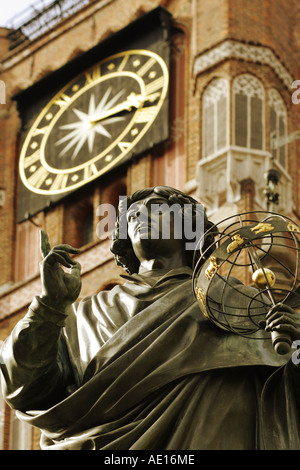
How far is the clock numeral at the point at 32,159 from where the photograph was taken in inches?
1148

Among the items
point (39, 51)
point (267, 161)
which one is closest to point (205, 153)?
point (267, 161)

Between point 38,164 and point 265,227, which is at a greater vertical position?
point 38,164

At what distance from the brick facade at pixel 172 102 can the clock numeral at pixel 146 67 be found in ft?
1.18

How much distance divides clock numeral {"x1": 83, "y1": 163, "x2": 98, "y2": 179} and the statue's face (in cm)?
2303

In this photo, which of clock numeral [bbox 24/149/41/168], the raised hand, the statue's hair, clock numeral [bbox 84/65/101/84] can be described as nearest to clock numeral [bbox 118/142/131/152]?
clock numeral [bbox 84/65/101/84]

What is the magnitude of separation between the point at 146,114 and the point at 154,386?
2343 centimetres

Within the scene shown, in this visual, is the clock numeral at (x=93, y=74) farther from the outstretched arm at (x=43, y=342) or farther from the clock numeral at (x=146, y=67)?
the outstretched arm at (x=43, y=342)

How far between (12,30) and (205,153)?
790 centimetres

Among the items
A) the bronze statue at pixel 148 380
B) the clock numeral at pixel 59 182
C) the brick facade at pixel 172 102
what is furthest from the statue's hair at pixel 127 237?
the clock numeral at pixel 59 182

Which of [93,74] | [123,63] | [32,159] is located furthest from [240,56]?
[32,159]

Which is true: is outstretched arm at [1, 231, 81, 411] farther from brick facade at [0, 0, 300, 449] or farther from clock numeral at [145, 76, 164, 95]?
clock numeral at [145, 76, 164, 95]

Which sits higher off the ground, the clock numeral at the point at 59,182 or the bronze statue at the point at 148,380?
the clock numeral at the point at 59,182

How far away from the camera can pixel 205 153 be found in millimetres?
25375
